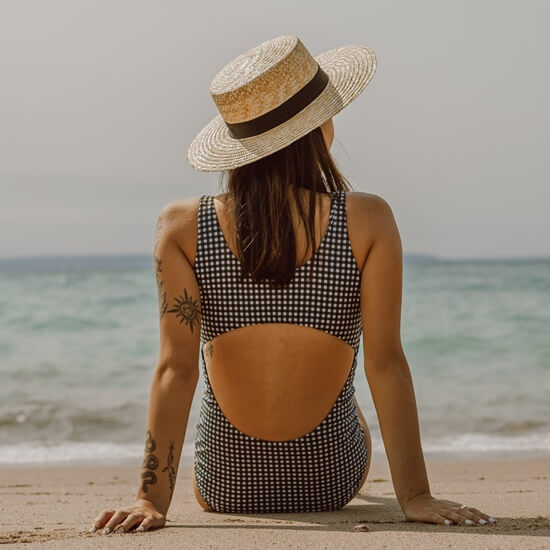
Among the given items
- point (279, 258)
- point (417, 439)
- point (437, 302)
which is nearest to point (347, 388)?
point (417, 439)

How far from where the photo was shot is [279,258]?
247 centimetres

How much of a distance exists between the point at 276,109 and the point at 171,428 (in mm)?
1008

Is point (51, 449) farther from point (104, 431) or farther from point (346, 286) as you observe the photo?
point (346, 286)

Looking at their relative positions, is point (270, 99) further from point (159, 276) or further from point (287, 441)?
point (287, 441)

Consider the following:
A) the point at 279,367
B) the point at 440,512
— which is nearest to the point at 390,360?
the point at 279,367

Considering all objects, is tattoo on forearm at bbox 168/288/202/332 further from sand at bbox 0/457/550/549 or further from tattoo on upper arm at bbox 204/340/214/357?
sand at bbox 0/457/550/549

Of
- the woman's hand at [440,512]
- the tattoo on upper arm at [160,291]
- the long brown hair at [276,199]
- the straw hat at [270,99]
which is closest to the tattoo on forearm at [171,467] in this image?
the tattoo on upper arm at [160,291]

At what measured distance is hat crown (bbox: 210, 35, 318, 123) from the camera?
8.48 feet

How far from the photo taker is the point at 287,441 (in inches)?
107

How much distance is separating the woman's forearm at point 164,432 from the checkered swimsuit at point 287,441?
0.72ft

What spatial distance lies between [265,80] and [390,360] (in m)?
0.92

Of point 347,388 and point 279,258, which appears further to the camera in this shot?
point 347,388

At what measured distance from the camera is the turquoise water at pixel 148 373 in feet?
20.3

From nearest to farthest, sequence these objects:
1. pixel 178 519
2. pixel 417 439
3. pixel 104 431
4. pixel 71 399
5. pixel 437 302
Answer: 1. pixel 417 439
2. pixel 178 519
3. pixel 104 431
4. pixel 71 399
5. pixel 437 302
